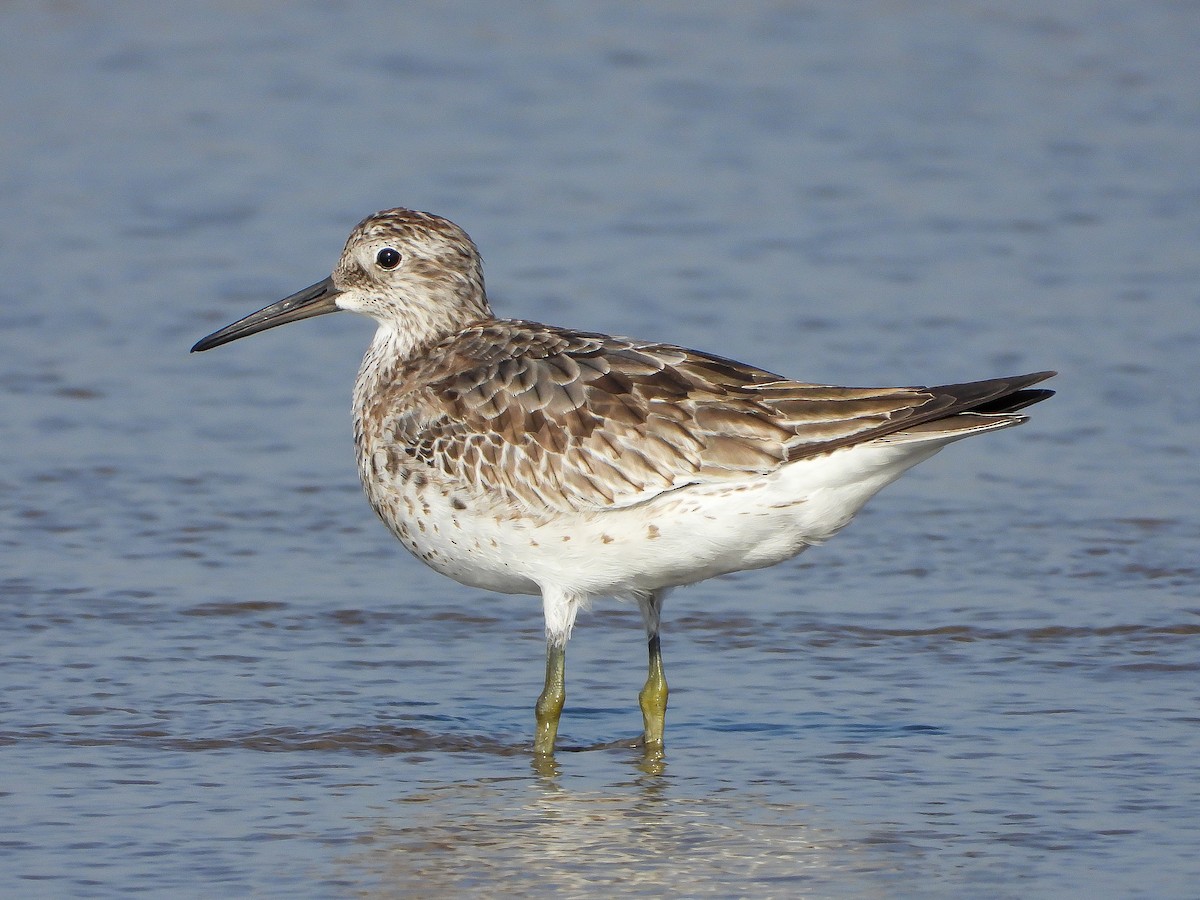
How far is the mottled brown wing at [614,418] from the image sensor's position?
8070mm

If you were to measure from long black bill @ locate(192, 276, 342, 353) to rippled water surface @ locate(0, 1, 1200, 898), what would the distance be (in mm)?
1334

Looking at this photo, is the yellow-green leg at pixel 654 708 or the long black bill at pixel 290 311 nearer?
the yellow-green leg at pixel 654 708

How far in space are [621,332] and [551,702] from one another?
17.7ft

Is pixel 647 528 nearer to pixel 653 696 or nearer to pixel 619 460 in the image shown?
pixel 619 460

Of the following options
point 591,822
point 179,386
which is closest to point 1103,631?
point 591,822

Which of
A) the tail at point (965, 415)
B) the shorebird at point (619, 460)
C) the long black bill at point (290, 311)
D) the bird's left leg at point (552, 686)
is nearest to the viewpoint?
the tail at point (965, 415)

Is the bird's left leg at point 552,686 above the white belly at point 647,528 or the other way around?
the other way around

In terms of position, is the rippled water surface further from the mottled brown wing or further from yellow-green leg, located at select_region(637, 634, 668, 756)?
the mottled brown wing

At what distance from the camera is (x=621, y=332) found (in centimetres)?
1368

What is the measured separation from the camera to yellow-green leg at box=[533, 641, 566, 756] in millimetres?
8617

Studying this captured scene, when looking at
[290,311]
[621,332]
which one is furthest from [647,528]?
[621,332]

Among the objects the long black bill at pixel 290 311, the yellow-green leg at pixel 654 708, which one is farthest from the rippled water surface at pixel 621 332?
the long black bill at pixel 290 311

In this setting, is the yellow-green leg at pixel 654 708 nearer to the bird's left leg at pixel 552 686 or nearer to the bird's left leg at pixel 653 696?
the bird's left leg at pixel 653 696

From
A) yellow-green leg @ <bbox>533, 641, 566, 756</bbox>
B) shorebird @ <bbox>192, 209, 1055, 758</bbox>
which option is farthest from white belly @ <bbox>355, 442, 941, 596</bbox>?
yellow-green leg @ <bbox>533, 641, 566, 756</bbox>
